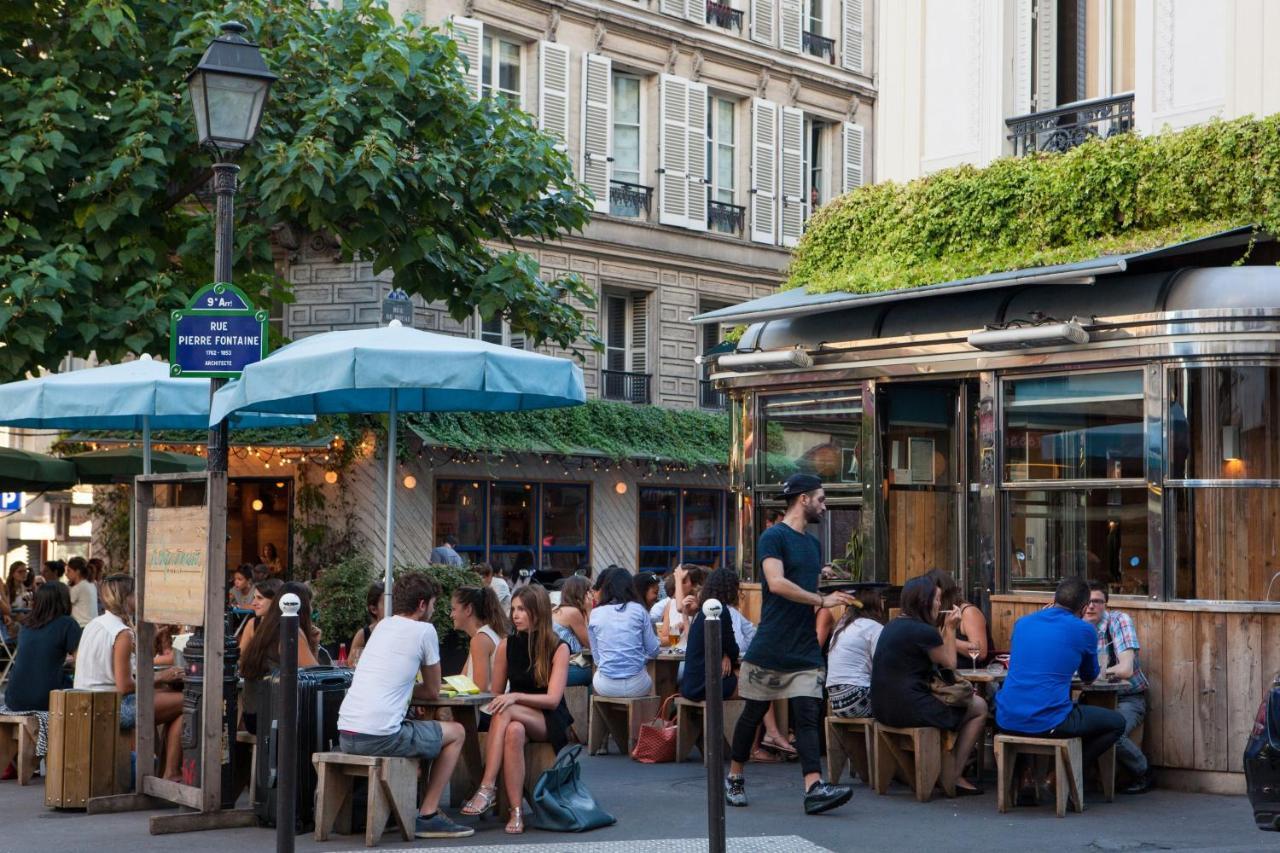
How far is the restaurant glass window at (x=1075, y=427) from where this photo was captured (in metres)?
11.5

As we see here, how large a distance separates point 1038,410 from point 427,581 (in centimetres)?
471

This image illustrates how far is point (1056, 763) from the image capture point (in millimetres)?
10336

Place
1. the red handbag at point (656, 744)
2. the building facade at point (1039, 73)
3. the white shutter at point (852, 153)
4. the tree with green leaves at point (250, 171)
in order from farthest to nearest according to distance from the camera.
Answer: the white shutter at point (852, 153) → the tree with green leaves at point (250, 171) → the red handbag at point (656, 744) → the building facade at point (1039, 73)

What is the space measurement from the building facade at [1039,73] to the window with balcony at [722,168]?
1630 cm

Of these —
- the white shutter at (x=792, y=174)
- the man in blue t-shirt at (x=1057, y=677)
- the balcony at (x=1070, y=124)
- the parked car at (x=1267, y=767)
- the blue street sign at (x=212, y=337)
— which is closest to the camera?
the parked car at (x=1267, y=767)

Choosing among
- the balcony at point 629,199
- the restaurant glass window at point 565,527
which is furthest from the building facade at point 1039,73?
the restaurant glass window at point 565,527

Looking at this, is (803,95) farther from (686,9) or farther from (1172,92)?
(1172,92)

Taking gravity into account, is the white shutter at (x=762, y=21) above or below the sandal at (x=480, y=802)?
above

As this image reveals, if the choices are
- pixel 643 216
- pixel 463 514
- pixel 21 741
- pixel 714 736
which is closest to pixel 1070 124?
pixel 714 736

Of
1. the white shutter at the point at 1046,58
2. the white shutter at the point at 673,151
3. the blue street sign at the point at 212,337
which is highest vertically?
the white shutter at the point at 673,151

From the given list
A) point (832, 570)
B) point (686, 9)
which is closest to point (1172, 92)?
point (832, 570)

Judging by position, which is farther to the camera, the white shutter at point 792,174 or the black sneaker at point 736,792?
the white shutter at point 792,174

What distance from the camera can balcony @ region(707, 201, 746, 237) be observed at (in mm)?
31766

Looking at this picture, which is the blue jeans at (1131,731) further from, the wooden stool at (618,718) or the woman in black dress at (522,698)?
the wooden stool at (618,718)
